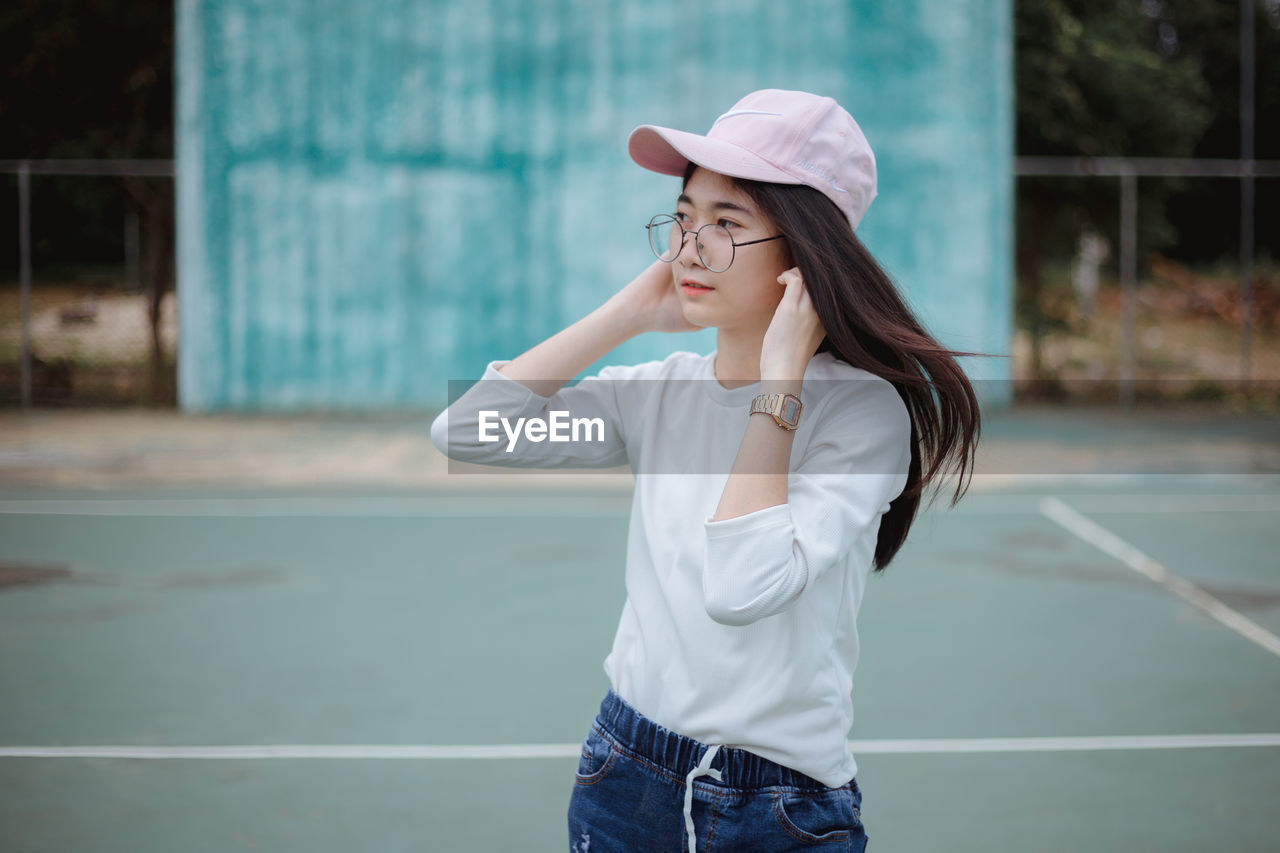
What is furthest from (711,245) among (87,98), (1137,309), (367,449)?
(1137,309)

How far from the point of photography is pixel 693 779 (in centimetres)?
167

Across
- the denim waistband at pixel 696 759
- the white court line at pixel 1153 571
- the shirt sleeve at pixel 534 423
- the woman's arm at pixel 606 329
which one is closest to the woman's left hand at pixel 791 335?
the woman's arm at pixel 606 329

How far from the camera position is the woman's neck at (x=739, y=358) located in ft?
5.99

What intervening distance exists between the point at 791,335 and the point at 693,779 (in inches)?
21.7

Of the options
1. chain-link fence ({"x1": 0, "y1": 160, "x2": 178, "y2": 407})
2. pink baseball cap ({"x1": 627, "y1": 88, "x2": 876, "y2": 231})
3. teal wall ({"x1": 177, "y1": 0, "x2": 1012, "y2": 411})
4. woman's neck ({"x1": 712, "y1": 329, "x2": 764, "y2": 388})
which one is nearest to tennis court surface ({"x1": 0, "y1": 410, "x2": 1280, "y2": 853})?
woman's neck ({"x1": 712, "y1": 329, "x2": 764, "y2": 388})

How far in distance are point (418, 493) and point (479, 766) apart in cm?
468

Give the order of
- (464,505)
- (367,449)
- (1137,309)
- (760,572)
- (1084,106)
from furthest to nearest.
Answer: (1137,309) < (1084,106) < (367,449) < (464,505) < (760,572)

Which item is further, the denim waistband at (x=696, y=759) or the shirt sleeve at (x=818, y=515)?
the denim waistband at (x=696, y=759)

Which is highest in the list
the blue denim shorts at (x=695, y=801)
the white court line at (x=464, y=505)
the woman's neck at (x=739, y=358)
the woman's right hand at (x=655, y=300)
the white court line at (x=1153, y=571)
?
the woman's right hand at (x=655, y=300)

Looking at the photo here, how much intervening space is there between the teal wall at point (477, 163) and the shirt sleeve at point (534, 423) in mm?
10187

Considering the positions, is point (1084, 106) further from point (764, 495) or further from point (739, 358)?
point (764, 495)

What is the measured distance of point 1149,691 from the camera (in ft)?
14.9

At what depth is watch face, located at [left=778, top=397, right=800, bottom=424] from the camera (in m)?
1.64

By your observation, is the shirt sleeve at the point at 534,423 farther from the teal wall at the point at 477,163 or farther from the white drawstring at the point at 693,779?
the teal wall at the point at 477,163
